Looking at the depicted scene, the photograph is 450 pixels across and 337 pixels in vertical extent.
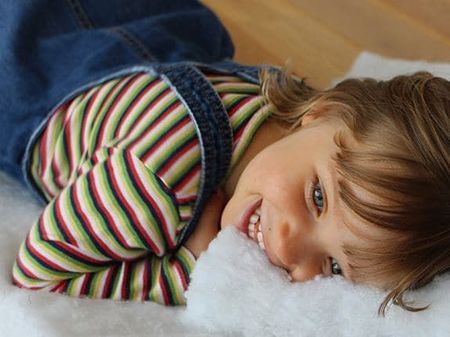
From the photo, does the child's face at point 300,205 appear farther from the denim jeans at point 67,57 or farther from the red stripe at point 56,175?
the red stripe at point 56,175

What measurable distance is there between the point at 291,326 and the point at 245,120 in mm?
256

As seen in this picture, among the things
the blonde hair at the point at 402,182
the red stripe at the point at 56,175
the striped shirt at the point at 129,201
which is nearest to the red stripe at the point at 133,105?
the striped shirt at the point at 129,201

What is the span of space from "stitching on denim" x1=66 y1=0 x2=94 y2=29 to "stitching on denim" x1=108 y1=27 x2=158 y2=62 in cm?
4

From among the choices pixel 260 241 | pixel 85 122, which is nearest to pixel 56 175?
pixel 85 122

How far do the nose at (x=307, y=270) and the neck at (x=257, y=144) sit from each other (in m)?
0.16

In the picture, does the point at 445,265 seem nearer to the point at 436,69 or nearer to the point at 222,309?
the point at 222,309

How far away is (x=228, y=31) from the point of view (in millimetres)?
1126

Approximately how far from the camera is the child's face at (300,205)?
681mm

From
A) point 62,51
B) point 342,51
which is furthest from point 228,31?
point 62,51

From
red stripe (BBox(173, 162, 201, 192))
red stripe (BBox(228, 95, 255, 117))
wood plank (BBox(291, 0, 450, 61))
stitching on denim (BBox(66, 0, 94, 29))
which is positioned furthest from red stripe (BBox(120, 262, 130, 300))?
wood plank (BBox(291, 0, 450, 61))

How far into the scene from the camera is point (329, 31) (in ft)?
3.63

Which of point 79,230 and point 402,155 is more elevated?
point 402,155

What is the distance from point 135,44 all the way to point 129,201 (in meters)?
0.27

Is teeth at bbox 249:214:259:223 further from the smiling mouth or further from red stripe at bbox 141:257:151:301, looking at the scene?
red stripe at bbox 141:257:151:301
